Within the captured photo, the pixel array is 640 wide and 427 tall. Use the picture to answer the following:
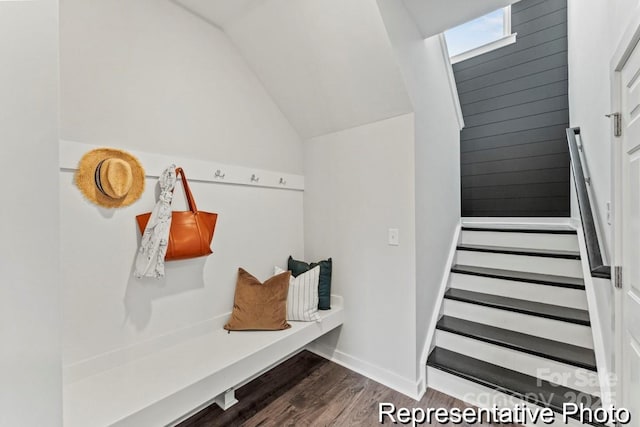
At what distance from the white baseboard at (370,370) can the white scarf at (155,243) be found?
153cm

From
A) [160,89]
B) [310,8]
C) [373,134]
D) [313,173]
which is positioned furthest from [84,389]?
[310,8]

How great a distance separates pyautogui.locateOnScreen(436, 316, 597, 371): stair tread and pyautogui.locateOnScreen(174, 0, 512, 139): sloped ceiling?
1635 mm

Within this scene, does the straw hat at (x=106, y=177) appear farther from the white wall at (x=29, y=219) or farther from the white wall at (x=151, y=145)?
the white wall at (x=29, y=219)

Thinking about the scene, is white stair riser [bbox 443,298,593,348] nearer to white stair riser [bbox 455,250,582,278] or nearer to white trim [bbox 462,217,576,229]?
white stair riser [bbox 455,250,582,278]

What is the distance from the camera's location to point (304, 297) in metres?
2.14

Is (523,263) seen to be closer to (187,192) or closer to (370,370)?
(370,370)

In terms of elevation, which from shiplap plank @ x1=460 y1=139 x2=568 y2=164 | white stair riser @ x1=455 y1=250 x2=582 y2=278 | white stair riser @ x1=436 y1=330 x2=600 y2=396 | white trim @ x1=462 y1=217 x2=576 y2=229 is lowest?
white stair riser @ x1=436 y1=330 x2=600 y2=396

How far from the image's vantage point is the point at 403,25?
1848 mm

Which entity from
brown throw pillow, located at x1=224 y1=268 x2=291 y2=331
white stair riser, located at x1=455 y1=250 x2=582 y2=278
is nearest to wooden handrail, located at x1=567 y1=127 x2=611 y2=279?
white stair riser, located at x1=455 y1=250 x2=582 y2=278

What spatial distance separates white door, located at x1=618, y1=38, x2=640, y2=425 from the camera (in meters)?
1.12

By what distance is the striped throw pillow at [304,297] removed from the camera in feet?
6.87

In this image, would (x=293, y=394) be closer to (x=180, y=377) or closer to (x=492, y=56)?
(x=180, y=377)

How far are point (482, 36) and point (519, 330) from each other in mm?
3548

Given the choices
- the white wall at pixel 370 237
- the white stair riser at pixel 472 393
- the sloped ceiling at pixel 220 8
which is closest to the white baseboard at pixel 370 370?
the white wall at pixel 370 237
